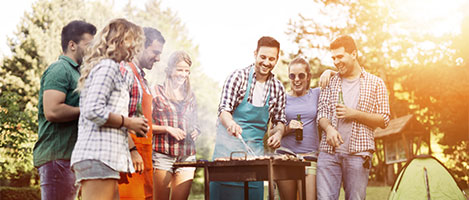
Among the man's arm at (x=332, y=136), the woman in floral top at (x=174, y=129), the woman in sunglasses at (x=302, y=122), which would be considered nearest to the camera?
the man's arm at (x=332, y=136)

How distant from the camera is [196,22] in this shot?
1094 inches

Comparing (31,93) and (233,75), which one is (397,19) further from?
(233,75)

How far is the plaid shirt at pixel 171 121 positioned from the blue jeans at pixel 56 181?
1.10 m

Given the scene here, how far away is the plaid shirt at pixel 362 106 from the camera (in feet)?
14.1

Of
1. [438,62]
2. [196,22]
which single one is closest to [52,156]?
[438,62]

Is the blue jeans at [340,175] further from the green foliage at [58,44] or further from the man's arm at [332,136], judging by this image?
the green foliage at [58,44]

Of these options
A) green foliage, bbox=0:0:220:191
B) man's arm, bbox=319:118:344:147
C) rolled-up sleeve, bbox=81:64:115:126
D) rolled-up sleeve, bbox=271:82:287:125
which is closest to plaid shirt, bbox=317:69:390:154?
man's arm, bbox=319:118:344:147

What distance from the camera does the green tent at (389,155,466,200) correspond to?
498 cm

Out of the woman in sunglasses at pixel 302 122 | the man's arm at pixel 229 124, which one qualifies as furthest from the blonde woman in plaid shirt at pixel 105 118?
the woman in sunglasses at pixel 302 122

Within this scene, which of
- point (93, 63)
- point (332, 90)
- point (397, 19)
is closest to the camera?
point (93, 63)

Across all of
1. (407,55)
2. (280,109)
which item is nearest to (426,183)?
(280,109)

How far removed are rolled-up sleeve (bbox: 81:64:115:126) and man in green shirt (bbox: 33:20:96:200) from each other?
60 cm

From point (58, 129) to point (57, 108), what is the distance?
0.29 meters

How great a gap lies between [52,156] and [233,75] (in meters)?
1.65
